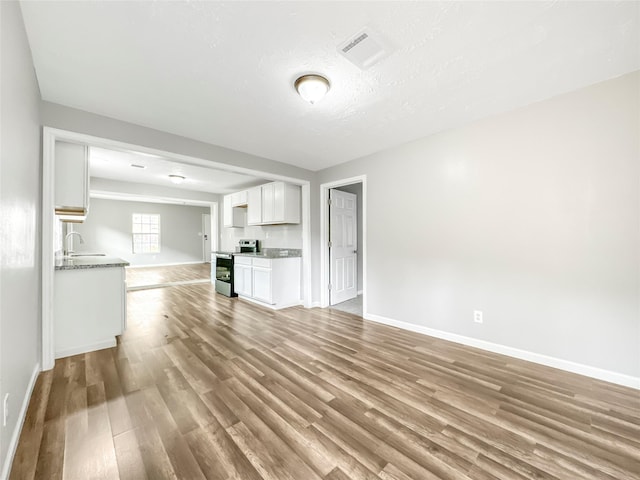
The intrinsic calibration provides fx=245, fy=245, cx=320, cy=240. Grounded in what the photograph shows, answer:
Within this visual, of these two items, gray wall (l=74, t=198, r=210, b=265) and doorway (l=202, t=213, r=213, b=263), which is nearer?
gray wall (l=74, t=198, r=210, b=265)

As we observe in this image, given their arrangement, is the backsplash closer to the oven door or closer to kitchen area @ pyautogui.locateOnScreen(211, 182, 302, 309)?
kitchen area @ pyautogui.locateOnScreen(211, 182, 302, 309)

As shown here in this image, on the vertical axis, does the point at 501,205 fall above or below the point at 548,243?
above

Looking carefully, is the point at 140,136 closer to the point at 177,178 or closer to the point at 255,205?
the point at 255,205

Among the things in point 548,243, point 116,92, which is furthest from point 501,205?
point 116,92

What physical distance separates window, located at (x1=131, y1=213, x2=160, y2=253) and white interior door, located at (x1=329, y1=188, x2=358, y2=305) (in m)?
8.22

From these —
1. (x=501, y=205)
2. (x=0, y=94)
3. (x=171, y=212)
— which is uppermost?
(x=171, y=212)

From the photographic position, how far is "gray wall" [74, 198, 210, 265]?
27.6 feet

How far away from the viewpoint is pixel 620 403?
1.83 metres

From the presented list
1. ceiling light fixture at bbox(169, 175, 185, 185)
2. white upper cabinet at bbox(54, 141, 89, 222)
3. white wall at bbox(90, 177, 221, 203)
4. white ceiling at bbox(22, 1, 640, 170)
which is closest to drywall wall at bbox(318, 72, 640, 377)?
white ceiling at bbox(22, 1, 640, 170)

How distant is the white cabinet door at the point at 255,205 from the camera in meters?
5.15

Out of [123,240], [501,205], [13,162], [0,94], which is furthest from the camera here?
[123,240]

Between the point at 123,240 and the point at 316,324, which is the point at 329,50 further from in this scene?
the point at 123,240

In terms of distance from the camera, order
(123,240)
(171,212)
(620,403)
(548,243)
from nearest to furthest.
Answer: (620,403), (548,243), (123,240), (171,212)

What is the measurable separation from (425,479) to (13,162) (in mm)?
2790
